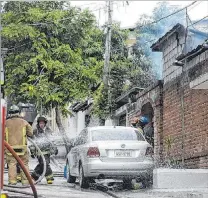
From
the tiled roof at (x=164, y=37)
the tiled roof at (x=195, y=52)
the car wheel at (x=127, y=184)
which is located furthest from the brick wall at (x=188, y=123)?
the car wheel at (x=127, y=184)

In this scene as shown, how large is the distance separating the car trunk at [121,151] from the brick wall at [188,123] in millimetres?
1553

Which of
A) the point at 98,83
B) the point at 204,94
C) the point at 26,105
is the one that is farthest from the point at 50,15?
the point at 204,94

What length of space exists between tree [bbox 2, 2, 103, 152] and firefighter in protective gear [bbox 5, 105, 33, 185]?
26 centimetres

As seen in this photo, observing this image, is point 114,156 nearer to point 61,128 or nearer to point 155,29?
point 61,128

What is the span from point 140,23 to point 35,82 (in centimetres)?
447

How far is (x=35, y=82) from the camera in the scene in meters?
8.61

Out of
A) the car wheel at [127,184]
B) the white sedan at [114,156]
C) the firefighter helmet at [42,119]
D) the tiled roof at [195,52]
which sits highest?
the tiled roof at [195,52]

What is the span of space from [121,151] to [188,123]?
253 cm

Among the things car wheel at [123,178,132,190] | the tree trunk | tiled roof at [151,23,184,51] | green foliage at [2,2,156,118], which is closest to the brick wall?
tiled roof at [151,23,184,51]

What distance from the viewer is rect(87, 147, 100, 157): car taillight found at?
403 inches

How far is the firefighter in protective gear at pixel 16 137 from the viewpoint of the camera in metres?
8.57

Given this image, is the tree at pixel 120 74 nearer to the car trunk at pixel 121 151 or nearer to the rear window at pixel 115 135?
the rear window at pixel 115 135

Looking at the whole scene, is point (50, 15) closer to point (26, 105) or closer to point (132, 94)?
point (26, 105)

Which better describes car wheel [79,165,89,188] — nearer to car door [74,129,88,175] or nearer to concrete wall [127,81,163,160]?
car door [74,129,88,175]
